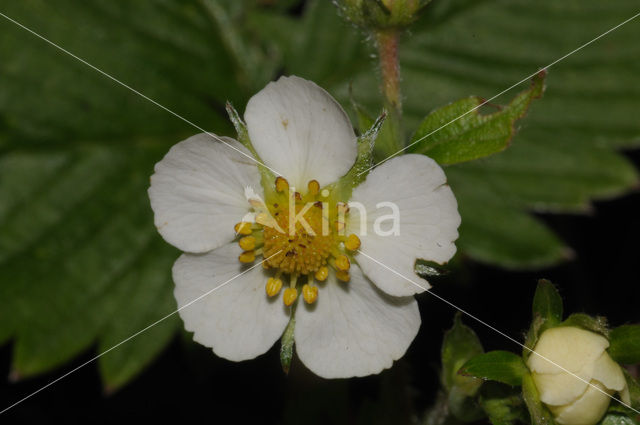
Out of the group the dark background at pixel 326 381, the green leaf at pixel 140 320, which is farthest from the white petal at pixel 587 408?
the green leaf at pixel 140 320

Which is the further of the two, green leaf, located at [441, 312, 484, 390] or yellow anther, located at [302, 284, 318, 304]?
green leaf, located at [441, 312, 484, 390]

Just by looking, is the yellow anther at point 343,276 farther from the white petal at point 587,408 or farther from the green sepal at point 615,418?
the green sepal at point 615,418

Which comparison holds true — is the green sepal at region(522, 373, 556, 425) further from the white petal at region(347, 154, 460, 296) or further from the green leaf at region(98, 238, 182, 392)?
the green leaf at region(98, 238, 182, 392)

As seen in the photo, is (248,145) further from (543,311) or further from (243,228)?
(543,311)

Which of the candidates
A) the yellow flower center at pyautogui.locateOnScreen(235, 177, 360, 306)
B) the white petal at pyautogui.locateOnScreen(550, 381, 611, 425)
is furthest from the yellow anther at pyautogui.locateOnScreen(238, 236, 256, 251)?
the white petal at pyautogui.locateOnScreen(550, 381, 611, 425)

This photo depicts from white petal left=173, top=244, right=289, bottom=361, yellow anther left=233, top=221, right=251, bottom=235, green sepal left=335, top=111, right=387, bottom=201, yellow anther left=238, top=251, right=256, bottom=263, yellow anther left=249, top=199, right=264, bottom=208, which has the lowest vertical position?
white petal left=173, top=244, right=289, bottom=361

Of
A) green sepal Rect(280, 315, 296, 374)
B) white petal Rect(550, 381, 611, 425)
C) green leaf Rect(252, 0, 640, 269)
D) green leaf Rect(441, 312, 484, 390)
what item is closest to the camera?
white petal Rect(550, 381, 611, 425)

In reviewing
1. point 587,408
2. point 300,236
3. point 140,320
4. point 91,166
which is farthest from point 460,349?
point 91,166

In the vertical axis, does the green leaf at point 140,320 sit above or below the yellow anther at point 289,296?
below
